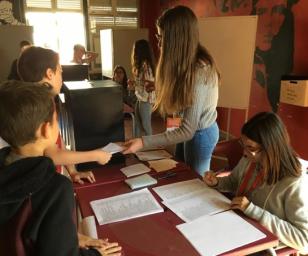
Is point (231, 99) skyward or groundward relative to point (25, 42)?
groundward

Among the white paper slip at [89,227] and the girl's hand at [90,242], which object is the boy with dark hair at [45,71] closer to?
the white paper slip at [89,227]

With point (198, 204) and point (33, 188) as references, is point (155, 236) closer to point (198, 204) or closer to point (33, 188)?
point (198, 204)

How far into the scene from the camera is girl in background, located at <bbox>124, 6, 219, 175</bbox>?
1.62 meters

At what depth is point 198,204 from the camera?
133 centimetres

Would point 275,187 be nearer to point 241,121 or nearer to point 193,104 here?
point 193,104

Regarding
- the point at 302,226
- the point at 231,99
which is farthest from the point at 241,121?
the point at 302,226

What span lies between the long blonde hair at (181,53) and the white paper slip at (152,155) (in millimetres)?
363

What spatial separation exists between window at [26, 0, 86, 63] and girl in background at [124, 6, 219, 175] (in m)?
5.05

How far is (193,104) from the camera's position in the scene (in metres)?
1.64

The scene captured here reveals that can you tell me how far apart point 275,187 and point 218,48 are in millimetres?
2631

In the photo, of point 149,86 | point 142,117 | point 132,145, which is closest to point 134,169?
point 132,145

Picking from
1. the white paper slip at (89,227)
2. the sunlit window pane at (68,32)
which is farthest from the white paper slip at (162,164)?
the sunlit window pane at (68,32)

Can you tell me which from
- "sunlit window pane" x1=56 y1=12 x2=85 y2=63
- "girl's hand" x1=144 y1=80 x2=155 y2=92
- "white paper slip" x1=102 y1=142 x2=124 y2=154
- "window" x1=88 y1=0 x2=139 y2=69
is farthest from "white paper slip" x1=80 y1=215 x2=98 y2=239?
"window" x1=88 y1=0 x2=139 y2=69

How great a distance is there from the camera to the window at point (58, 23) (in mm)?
6109
